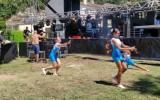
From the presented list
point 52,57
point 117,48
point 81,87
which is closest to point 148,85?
point 117,48

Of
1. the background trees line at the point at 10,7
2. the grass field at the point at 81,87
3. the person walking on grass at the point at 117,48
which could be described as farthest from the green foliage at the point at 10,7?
the person walking on grass at the point at 117,48

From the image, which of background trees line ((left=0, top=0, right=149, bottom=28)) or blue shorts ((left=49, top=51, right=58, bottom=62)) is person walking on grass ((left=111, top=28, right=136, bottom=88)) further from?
background trees line ((left=0, top=0, right=149, bottom=28))

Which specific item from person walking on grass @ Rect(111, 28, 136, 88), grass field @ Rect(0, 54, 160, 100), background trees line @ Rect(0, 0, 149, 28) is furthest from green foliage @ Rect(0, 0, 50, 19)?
person walking on grass @ Rect(111, 28, 136, 88)

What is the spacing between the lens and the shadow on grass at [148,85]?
10262mm

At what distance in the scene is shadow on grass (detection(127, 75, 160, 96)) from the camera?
10262 millimetres

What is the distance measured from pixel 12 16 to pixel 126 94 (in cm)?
6762

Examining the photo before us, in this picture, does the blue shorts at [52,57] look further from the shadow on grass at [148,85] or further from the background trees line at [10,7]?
the background trees line at [10,7]

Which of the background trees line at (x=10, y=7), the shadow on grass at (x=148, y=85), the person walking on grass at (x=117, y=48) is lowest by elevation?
the shadow on grass at (x=148, y=85)

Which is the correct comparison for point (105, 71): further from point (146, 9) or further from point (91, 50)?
point (146, 9)

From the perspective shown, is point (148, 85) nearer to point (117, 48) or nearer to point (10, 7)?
point (117, 48)

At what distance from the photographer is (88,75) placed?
44.3 feet

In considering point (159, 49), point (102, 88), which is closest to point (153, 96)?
point (102, 88)

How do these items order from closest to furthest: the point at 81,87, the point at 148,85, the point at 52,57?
the point at 81,87, the point at 148,85, the point at 52,57

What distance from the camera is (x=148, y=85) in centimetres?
1134
